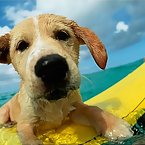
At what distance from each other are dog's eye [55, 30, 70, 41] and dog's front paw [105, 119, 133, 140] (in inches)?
31.6

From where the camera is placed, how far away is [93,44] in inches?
125

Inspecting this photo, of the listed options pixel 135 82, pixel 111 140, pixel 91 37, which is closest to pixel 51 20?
pixel 91 37

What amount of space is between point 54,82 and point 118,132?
2.46ft

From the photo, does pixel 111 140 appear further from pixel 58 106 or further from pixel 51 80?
pixel 51 80

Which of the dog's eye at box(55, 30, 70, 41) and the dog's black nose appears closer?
the dog's black nose

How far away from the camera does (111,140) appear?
3.04 m

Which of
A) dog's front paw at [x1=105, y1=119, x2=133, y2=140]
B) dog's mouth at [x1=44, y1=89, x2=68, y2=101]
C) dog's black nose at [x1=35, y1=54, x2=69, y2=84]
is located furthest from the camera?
dog's front paw at [x1=105, y1=119, x2=133, y2=140]

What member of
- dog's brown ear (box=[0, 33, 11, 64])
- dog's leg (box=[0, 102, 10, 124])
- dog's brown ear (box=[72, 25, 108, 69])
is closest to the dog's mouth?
dog's brown ear (box=[72, 25, 108, 69])

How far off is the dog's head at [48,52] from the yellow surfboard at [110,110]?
48cm

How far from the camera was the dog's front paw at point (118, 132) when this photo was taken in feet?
9.98

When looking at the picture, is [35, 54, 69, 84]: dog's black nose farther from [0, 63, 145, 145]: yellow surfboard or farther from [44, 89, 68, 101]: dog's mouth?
[0, 63, 145, 145]: yellow surfboard

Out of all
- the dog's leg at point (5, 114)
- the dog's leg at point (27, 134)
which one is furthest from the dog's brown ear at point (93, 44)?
the dog's leg at point (5, 114)

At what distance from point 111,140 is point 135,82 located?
5.17 ft

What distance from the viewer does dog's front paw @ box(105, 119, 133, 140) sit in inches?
120
